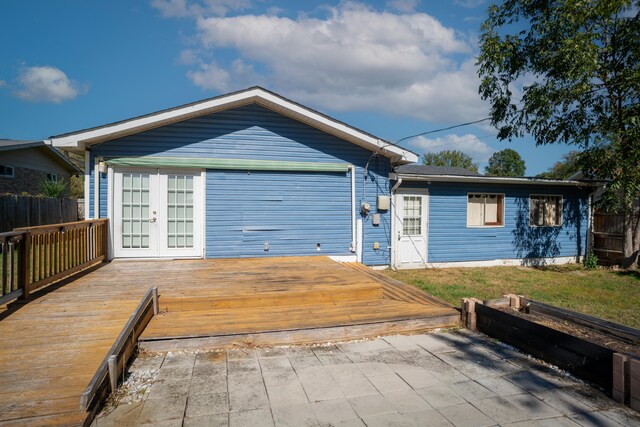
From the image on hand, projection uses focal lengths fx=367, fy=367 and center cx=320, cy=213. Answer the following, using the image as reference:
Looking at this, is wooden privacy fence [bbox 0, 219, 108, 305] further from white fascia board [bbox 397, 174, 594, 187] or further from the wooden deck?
white fascia board [bbox 397, 174, 594, 187]

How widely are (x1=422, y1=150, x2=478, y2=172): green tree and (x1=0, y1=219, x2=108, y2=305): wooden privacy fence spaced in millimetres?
46414

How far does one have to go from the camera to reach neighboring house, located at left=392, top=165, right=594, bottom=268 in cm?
951

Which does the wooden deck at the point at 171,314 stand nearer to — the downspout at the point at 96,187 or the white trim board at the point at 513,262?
the downspout at the point at 96,187

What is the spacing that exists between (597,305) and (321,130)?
240 inches

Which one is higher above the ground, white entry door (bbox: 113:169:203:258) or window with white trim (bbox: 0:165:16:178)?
window with white trim (bbox: 0:165:16:178)

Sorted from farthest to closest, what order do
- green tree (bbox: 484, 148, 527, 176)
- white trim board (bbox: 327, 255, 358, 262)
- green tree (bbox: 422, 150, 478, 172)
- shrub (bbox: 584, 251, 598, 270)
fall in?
green tree (bbox: 484, 148, 527, 176), green tree (bbox: 422, 150, 478, 172), shrub (bbox: 584, 251, 598, 270), white trim board (bbox: 327, 255, 358, 262)

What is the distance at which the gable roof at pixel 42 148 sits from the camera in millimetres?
14039

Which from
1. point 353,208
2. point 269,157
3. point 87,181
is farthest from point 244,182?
point 87,181

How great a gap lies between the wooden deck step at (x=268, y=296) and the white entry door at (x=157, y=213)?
277cm

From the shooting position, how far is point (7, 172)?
1491 centimetres

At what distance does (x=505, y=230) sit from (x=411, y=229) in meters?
3.10

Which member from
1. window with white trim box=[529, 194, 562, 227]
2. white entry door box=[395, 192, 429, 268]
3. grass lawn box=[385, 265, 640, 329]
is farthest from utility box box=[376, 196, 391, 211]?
window with white trim box=[529, 194, 562, 227]

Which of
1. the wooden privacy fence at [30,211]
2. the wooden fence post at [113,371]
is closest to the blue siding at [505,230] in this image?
the wooden fence post at [113,371]

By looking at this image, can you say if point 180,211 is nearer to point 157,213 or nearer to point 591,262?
point 157,213
